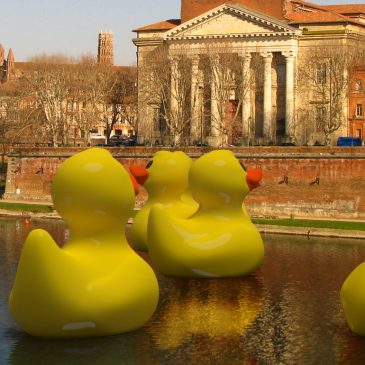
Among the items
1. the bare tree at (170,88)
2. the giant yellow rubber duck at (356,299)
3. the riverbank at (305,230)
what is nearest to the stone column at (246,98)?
the bare tree at (170,88)

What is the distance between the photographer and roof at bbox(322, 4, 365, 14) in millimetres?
94125

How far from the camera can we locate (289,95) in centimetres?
8194

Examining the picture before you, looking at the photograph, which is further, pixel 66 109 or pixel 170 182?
pixel 66 109

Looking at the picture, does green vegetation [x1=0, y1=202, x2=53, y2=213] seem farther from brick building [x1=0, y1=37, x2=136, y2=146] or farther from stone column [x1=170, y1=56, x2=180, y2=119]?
stone column [x1=170, y1=56, x2=180, y2=119]

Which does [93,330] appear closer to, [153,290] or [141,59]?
[153,290]

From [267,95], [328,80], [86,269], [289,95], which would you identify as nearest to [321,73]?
[328,80]

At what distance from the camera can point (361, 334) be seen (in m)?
22.6

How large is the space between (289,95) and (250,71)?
21.2 feet

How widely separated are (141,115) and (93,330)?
2428 inches

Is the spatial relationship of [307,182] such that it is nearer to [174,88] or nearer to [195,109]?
[174,88]

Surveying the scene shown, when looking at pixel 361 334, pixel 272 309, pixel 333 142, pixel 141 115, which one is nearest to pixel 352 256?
pixel 272 309

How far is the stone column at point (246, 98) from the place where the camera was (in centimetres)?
7406

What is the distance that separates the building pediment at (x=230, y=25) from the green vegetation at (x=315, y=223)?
107 ft

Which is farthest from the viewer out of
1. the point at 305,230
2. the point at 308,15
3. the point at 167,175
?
the point at 308,15
